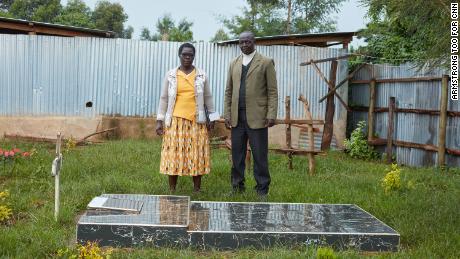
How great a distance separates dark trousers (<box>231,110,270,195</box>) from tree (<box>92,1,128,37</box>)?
33893 millimetres

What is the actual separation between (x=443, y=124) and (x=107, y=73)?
7.79 meters

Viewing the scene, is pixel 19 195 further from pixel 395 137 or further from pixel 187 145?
pixel 395 137

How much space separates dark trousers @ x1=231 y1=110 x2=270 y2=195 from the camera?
6.41 metres

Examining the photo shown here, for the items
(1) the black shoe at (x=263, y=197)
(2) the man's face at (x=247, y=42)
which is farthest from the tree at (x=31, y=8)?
(1) the black shoe at (x=263, y=197)

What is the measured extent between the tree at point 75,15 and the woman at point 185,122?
80.6 ft

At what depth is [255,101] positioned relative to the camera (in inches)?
252

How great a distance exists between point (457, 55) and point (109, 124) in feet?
32.6

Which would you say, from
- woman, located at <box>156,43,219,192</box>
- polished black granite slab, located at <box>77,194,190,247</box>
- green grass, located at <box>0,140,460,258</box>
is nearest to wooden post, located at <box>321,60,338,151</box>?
green grass, located at <box>0,140,460,258</box>

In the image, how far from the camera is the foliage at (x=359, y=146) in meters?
12.4

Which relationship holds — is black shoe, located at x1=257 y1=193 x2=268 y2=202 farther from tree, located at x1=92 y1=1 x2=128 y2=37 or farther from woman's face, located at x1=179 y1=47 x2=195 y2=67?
tree, located at x1=92 y1=1 x2=128 y2=37

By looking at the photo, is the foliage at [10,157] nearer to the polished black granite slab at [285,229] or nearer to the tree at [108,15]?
the polished black granite slab at [285,229]

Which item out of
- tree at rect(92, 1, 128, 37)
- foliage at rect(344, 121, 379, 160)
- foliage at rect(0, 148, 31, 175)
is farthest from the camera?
tree at rect(92, 1, 128, 37)

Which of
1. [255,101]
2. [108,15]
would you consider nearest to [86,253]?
[255,101]

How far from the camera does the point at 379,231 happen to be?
4520mm
